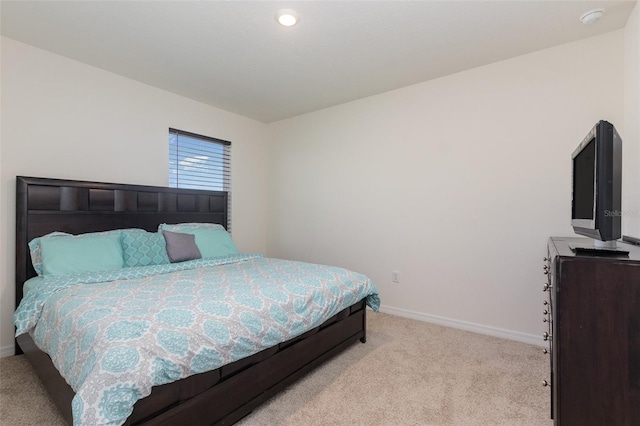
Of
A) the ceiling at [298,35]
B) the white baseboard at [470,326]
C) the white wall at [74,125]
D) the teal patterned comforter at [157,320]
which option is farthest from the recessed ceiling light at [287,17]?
the white baseboard at [470,326]

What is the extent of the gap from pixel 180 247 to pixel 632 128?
356 cm

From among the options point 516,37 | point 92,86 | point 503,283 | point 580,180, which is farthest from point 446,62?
point 92,86

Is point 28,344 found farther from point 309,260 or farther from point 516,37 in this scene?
point 516,37

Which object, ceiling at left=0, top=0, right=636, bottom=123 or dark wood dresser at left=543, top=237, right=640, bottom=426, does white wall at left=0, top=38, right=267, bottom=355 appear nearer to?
ceiling at left=0, top=0, right=636, bottom=123

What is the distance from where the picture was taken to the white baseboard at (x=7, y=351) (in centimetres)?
240

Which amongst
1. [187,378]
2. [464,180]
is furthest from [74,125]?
[464,180]

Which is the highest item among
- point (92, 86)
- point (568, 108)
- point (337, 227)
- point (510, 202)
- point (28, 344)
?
point (92, 86)

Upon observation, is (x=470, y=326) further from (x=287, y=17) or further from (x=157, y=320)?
(x=287, y=17)

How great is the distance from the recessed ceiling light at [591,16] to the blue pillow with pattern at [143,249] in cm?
369

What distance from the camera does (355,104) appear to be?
3.72 m

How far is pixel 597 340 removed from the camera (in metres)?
1.11

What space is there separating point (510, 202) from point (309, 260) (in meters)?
2.44

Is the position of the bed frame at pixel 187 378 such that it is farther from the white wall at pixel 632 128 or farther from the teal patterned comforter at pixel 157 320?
the white wall at pixel 632 128

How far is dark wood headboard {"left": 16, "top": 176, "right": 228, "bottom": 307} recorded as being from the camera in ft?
7.88
